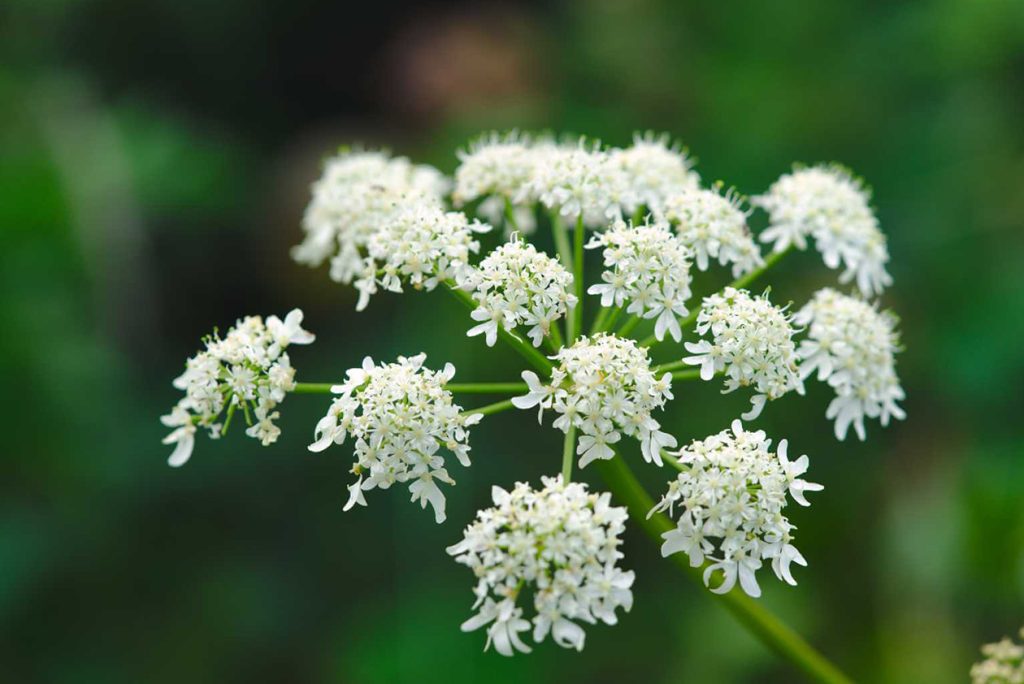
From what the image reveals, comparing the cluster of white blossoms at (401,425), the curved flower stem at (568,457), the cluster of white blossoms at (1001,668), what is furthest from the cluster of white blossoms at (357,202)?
the cluster of white blossoms at (1001,668)

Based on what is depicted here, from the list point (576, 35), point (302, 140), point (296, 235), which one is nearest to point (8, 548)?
point (296, 235)

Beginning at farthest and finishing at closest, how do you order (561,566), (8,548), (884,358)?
1. (8,548)
2. (884,358)
3. (561,566)

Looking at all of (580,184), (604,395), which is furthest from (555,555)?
(580,184)

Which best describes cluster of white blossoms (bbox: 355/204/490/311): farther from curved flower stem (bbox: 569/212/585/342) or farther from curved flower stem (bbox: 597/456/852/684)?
curved flower stem (bbox: 597/456/852/684)

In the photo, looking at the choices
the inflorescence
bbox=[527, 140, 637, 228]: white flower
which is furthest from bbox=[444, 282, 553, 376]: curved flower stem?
bbox=[527, 140, 637, 228]: white flower

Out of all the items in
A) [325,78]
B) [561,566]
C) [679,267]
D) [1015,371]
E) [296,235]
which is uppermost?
[325,78]

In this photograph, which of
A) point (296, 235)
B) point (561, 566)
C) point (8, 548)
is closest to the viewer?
point (561, 566)

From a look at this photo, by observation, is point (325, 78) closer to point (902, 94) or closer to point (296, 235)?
point (296, 235)

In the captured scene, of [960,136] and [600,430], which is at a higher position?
[960,136]
